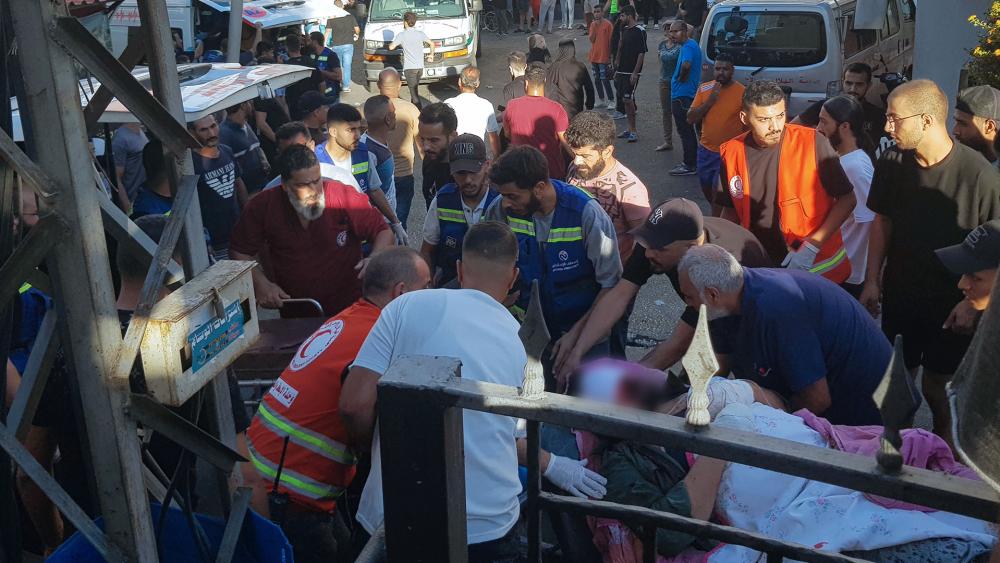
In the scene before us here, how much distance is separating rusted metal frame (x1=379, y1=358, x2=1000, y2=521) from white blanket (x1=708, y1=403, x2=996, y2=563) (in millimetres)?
1094

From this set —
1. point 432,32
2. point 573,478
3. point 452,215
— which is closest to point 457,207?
point 452,215

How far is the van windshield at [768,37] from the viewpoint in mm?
10070

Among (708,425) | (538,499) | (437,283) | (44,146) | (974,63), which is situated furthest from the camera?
(974,63)

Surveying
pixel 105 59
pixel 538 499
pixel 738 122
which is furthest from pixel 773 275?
pixel 738 122

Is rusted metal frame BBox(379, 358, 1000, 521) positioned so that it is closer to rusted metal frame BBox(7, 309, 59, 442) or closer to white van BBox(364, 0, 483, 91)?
rusted metal frame BBox(7, 309, 59, 442)

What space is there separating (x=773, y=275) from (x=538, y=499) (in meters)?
1.90

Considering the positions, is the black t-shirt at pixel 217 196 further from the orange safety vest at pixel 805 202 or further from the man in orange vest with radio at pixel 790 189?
the orange safety vest at pixel 805 202

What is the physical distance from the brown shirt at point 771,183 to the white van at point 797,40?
477cm

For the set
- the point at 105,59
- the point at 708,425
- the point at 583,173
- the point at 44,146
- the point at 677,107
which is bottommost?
the point at 677,107

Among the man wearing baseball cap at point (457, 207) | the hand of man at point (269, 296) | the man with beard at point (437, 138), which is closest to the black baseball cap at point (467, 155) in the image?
the man wearing baseball cap at point (457, 207)

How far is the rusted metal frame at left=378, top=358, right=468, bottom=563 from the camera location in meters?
1.82

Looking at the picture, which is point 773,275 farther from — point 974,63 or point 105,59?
point 974,63

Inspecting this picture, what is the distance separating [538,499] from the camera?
2.04m

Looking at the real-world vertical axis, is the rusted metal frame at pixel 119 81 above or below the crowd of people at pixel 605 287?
above
